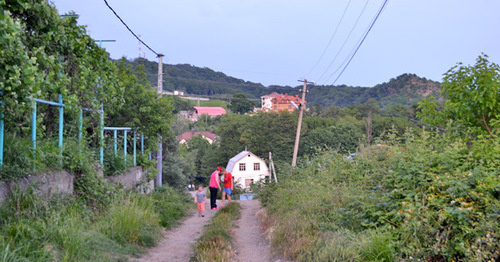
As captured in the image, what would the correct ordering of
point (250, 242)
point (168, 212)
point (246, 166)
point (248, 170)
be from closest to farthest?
point (250, 242) → point (168, 212) → point (246, 166) → point (248, 170)

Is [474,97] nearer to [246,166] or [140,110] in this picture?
[140,110]

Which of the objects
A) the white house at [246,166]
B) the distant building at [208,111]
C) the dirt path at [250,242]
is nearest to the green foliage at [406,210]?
the dirt path at [250,242]

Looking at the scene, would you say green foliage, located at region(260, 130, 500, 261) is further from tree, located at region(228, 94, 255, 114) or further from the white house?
tree, located at region(228, 94, 255, 114)

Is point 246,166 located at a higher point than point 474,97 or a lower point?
lower

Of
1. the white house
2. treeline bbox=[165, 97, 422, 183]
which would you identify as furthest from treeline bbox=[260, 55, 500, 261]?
the white house

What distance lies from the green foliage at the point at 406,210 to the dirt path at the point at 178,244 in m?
1.69

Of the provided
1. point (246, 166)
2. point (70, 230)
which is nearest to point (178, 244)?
point (70, 230)

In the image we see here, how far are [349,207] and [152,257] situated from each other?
11.3 feet

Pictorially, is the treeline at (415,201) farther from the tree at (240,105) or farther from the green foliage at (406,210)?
the tree at (240,105)

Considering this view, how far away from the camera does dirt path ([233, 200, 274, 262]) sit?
7.96 m

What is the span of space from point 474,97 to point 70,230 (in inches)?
337

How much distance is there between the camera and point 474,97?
390 inches

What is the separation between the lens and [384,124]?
127 ft

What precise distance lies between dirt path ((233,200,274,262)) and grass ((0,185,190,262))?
1.68m
